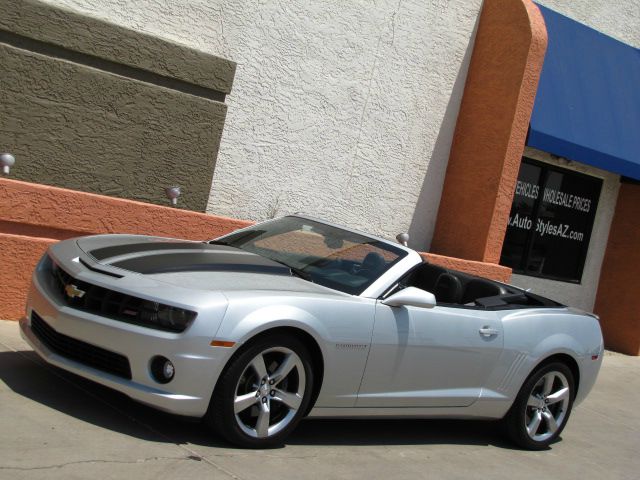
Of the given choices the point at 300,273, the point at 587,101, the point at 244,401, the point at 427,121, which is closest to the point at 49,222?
the point at 300,273

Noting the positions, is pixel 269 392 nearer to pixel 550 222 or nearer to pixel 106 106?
pixel 106 106

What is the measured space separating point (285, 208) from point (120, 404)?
4.74 metres

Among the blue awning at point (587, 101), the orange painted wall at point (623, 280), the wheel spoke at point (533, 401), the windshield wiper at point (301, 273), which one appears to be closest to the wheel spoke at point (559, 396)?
the wheel spoke at point (533, 401)

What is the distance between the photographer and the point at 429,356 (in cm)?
582

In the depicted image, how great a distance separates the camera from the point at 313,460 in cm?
525

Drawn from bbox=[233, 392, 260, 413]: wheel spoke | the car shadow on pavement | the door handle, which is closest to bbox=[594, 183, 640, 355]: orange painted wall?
the car shadow on pavement

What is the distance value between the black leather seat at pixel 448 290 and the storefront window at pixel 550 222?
6.44 metres

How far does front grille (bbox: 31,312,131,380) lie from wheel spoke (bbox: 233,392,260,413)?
0.60m

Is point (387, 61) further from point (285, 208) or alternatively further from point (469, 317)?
point (469, 317)

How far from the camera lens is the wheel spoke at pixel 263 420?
505cm

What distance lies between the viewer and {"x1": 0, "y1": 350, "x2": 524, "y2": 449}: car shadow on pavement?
5090mm

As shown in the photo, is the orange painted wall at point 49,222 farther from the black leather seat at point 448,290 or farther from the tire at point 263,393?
the tire at point 263,393

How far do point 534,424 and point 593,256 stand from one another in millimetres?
7939

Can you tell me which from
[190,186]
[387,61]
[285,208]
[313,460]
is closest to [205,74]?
[190,186]
